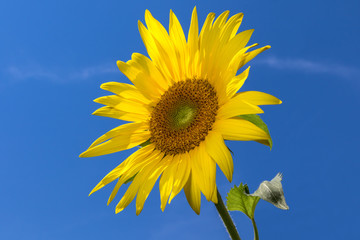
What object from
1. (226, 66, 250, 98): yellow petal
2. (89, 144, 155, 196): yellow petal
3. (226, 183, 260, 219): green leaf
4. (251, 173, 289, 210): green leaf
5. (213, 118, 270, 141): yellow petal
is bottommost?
(251, 173, 289, 210): green leaf

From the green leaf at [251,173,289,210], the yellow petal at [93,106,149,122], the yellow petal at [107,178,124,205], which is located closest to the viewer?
the green leaf at [251,173,289,210]

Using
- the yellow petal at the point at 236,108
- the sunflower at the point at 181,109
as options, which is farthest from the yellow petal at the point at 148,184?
the yellow petal at the point at 236,108

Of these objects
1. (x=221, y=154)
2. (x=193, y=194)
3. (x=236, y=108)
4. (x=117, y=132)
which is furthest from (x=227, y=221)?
(x=117, y=132)

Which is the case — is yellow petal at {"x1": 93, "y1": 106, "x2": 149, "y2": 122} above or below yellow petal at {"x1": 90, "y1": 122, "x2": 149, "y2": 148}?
above

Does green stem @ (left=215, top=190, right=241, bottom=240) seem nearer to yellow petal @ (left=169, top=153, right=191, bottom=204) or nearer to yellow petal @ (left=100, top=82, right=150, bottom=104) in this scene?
yellow petal @ (left=169, top=153, right=191, bottom=204)

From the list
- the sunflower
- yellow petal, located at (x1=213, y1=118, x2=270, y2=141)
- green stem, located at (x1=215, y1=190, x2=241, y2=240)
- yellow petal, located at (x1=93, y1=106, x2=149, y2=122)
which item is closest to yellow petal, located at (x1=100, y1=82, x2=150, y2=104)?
the sunflower

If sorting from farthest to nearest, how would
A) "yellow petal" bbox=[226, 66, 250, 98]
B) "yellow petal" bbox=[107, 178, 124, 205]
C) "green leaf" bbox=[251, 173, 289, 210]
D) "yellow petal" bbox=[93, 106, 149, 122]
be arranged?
"yellow petal" bbox=[93, 106, 149, 122]
"yellow petal" bbox=[107, 178, 124, 205]
"yellow petal" bbox=[226, 66, 250, 98]
"green leaf" bbox=[251, 173, 289, 210]

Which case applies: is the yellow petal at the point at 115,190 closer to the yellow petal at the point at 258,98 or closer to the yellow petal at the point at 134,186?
the yellow petal at the point at 134,186
